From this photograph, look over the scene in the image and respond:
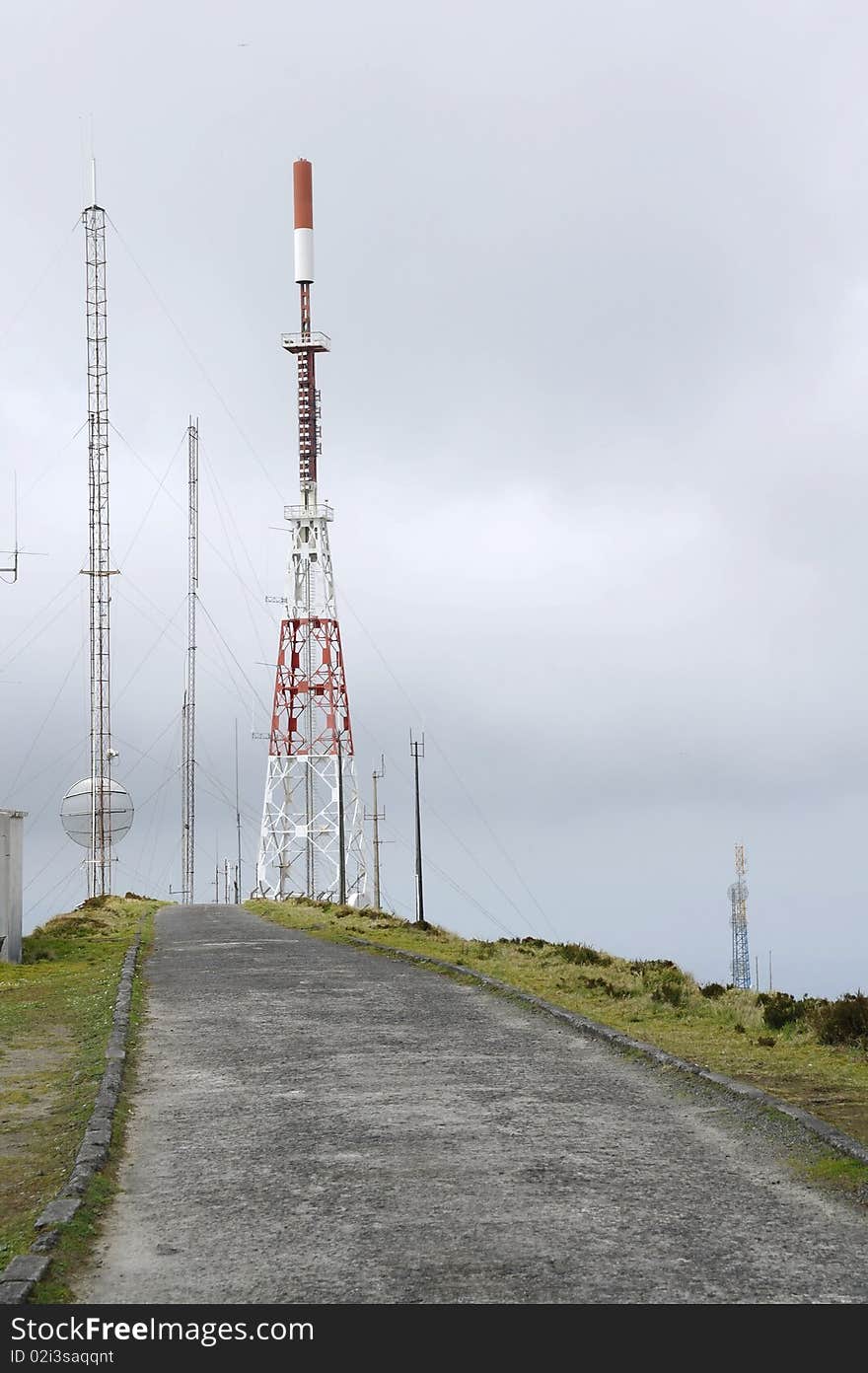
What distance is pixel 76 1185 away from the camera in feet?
26.3

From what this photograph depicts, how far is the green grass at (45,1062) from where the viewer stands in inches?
335

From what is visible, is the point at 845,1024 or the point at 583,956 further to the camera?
the point at 583,956

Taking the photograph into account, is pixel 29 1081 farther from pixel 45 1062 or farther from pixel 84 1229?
pixel 84 1229

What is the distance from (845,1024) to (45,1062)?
846 centimetres

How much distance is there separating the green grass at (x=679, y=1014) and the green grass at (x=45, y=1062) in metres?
5.56

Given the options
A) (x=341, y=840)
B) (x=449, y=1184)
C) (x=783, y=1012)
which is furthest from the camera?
(x=341, y=840)

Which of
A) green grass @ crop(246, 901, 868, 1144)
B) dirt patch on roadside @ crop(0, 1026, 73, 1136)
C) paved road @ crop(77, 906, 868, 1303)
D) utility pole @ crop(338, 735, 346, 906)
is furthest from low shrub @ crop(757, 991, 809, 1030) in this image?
utility pole @ crop(338, 735, 346, 906)

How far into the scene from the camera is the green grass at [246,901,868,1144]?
37.9 ft

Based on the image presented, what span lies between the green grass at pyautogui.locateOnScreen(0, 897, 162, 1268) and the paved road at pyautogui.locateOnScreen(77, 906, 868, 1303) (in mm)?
520

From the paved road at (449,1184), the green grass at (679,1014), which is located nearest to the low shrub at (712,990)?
the green grass at (679,1014)

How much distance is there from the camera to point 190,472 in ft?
196

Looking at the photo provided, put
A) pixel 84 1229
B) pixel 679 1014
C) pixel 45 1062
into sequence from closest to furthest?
pixel 84 1229, pixel 45 1062, pixel 679 1014

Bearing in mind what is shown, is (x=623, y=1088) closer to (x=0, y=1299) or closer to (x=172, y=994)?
(x=0, y=1299)

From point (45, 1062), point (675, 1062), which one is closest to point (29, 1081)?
point (45, 1062)
